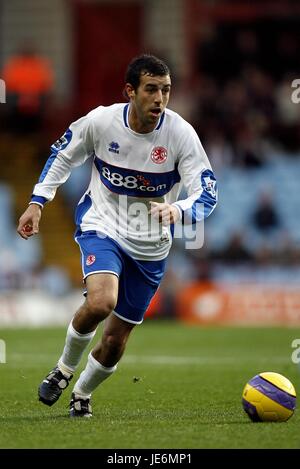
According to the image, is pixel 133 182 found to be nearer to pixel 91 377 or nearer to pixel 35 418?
pixel 91 377

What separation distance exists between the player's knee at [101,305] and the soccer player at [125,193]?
34 cm

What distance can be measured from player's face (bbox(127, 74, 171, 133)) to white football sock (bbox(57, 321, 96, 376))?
5.00ft

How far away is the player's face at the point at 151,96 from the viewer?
7.76m

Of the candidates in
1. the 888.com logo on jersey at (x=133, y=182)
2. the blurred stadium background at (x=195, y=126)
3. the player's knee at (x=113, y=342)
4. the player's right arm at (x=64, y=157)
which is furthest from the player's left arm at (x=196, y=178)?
the blurred stadium background at (x=195, y=126)

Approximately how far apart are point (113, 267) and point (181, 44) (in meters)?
19.2

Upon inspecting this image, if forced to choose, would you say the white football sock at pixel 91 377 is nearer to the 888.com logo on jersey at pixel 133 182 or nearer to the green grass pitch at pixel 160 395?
the green grass pitch at pixel 160 395

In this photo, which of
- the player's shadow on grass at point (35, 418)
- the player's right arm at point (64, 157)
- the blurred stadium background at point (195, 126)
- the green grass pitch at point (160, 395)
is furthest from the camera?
the blurred stadium background at point (195, 126)

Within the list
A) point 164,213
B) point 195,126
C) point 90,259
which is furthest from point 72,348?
point 195,126

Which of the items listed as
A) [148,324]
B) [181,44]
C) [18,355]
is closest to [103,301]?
[18,355]

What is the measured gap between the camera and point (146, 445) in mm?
6340

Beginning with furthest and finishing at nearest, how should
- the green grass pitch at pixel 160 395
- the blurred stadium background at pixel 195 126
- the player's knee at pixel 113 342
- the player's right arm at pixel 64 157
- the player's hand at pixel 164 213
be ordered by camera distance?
the blurred stadium background at pixel 195 126, the player's right arm at pixel 64 157, the player's knee at pixel 113 342, the player's hand at pixel 164 213, the green grass pitch at pixel 160 395

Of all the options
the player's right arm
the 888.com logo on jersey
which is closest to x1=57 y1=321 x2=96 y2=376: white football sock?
the player's right arm

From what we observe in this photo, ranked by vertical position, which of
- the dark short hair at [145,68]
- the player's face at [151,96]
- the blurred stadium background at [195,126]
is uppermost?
the dark short hair at [145,68]
